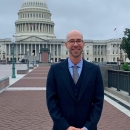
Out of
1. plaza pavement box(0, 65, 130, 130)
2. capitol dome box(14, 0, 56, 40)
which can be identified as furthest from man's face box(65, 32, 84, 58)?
capitol dome box(14, 0, 56, 40)

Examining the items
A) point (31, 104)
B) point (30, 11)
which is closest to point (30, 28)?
point (30, 11)

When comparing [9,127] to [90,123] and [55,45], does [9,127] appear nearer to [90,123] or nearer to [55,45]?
[90,123]

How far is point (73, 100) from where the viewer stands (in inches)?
140

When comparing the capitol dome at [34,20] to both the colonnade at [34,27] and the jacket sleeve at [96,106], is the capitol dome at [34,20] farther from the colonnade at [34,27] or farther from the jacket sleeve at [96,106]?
the jacket sleeve at [96,106]

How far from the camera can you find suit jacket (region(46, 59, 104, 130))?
3.56 m

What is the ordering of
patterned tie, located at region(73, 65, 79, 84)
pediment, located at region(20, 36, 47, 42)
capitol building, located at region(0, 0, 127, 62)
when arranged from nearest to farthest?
patterned tie, located at region(73, 65, 79, 84) < pediment, located at region(20, 36, 47, 42) < capitol building, located at region(0, 0, 127, 62)

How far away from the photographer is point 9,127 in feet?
23.9

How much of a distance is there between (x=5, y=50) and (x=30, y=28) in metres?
14.8

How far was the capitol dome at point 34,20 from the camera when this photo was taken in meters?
135

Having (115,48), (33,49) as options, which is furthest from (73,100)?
(115,48)

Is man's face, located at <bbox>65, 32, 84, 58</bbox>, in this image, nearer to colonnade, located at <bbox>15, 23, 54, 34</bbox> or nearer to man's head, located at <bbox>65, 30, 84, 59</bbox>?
man's head, located at <bbox>65, 30, 84, 59</bbox>

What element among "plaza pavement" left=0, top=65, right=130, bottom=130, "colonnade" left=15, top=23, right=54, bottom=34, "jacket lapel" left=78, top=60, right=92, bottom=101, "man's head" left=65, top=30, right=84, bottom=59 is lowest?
"plaza pavement" left=0, top=65, right=130, bottom=130

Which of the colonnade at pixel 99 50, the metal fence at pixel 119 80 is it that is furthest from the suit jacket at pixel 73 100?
the colonnade at pixel 99 50

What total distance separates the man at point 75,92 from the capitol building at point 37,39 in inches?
5072
